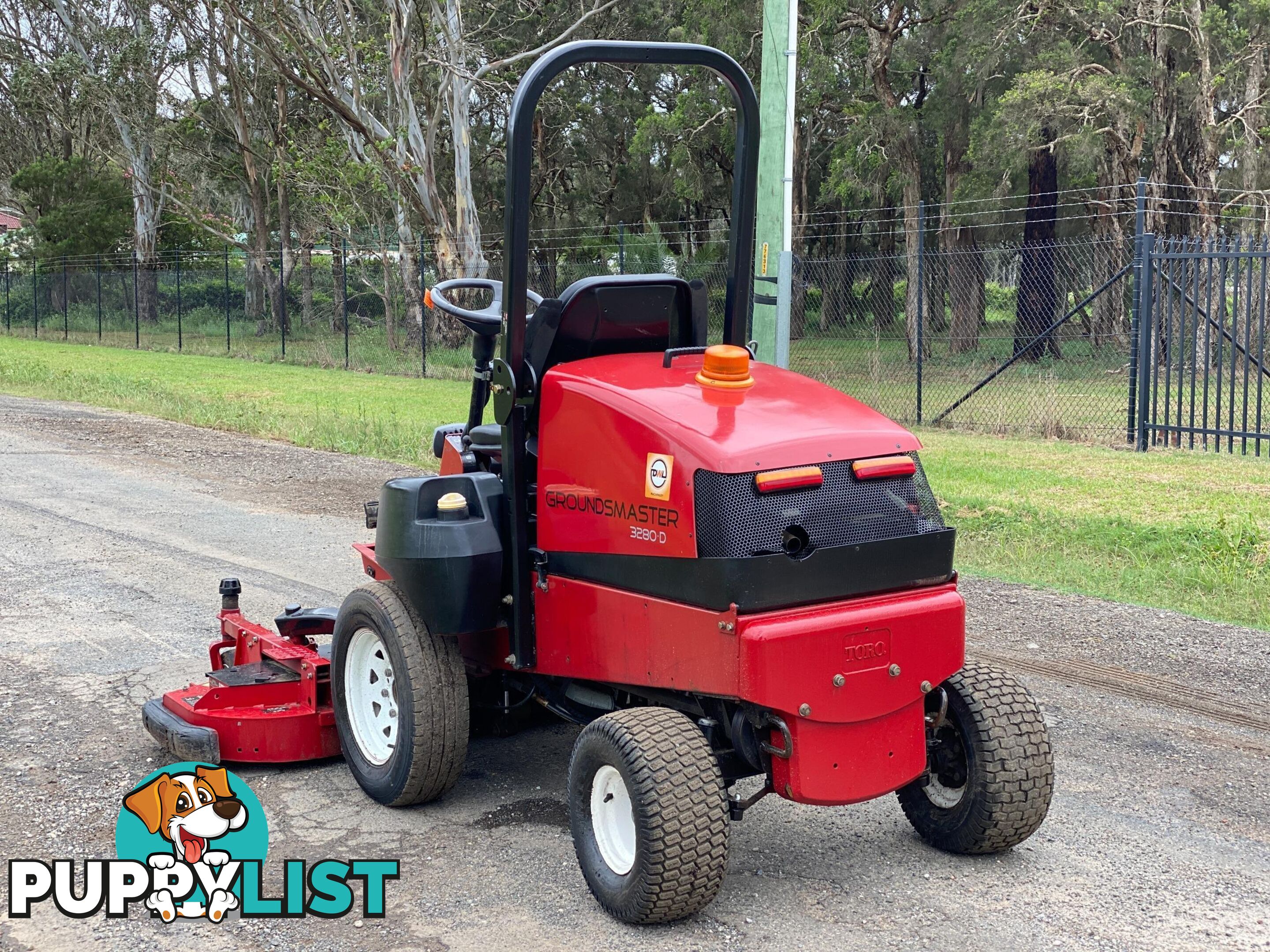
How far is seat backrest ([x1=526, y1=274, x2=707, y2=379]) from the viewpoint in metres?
4.26

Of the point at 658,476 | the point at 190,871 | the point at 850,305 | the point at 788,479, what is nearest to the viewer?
the point at 788,479

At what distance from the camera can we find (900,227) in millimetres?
36312

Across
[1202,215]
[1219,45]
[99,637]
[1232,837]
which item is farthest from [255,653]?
[1219,45]

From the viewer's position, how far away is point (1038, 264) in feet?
87.3

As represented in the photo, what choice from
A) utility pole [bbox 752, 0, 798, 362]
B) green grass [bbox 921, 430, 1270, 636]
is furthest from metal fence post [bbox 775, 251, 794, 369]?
green grass [bbox 921, 430, 1270, 636]

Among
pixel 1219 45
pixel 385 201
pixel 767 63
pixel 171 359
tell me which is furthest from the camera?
pixel 385 201

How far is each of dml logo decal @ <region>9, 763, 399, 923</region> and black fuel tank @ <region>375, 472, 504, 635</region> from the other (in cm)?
81

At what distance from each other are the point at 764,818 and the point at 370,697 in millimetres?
1450

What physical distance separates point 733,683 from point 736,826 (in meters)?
1.09

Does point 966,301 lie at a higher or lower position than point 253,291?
lower

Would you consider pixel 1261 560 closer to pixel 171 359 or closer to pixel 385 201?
pixel 171 359

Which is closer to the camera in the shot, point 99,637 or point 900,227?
point 99,637

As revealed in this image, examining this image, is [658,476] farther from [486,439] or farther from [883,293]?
[883,293]

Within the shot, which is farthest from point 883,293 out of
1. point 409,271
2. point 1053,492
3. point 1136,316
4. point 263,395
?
point 1053,492
